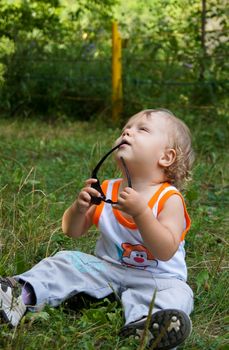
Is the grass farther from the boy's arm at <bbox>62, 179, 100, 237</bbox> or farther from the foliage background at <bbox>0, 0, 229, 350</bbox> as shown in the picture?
the boy's arm at <bbox>62, 179, 100, 237</bbox>

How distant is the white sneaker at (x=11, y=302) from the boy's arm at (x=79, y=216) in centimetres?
28

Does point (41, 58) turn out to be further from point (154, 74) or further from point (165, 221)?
point (165, 221)

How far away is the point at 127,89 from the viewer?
22.9 feet

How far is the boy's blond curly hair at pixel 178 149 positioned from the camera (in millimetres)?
2568

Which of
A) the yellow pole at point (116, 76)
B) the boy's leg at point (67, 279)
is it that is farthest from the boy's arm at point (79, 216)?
the yellow pole at point (116, 76)

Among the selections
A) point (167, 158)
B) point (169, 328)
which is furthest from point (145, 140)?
point (169, 328)

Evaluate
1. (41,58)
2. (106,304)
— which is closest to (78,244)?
(106,304)

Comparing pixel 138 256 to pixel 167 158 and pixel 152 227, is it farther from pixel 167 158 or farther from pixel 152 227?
pixel 167 158

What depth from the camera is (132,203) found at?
2270mm

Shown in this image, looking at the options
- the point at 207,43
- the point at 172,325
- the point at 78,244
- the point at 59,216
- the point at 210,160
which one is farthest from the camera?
the point at 207,43

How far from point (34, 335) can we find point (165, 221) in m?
0.57

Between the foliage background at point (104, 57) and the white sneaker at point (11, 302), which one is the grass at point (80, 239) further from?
the foliage background at point (104, 57)

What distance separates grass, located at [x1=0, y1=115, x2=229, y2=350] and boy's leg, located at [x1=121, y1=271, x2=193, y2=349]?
53 mm

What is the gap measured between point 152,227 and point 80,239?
101cm
